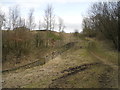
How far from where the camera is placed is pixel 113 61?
12625 mm

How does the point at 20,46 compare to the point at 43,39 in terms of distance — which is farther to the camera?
the point at 43,39

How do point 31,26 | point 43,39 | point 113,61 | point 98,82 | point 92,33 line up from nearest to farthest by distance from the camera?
point 98,82, point 113,61, point 43,39, point 92,33, point 31,26

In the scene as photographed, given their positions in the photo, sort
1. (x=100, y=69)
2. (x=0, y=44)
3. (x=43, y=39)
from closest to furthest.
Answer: (x=100, y=69)
(x=0, y=44)
(x=43, y=39)

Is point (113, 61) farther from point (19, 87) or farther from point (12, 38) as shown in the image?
point (12, 38)

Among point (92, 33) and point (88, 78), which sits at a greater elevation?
point (92, 33)

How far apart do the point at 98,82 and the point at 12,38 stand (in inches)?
666

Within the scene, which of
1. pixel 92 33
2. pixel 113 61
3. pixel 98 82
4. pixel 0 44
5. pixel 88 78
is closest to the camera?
pixel 98 82

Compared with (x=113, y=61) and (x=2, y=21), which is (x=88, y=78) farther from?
(x=2, y=21)

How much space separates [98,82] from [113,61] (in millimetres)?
4258

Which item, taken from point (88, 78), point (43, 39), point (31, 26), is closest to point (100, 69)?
point (88, 78)

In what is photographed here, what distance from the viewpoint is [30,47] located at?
80.8 ft

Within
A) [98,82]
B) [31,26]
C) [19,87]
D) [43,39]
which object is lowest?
[19,87]

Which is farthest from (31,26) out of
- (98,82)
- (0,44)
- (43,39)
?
(98,82)

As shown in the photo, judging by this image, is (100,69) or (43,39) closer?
(100,69)
